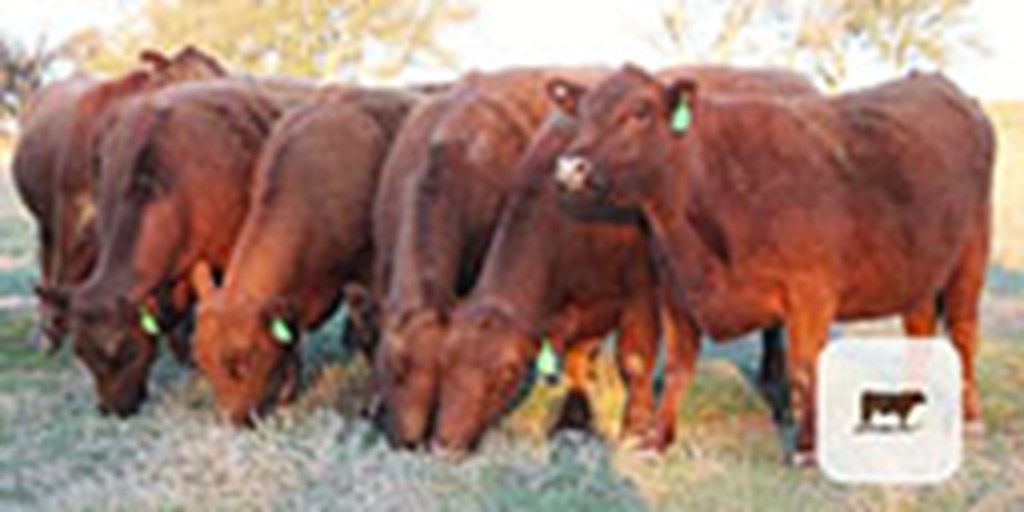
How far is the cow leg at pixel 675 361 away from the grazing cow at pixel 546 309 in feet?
0.08

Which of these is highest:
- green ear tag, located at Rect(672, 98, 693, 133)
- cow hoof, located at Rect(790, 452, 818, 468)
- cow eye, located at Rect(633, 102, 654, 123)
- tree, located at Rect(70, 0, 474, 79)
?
cow eye, located at Rect(633, 102, 654, 123)

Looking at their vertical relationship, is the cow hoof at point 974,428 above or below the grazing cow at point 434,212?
below

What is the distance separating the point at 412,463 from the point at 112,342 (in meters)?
2.39

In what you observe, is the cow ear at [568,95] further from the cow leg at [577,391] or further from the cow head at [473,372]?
the cow leg at [577,391]

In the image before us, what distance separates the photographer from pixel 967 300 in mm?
7598

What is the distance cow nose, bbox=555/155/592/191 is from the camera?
5906 mm

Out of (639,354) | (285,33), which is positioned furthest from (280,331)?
(285,33)

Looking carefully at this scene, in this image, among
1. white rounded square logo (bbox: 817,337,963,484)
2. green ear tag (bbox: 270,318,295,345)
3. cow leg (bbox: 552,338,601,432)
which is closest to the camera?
white rounded square logo (bbox: 817,337,963,484)

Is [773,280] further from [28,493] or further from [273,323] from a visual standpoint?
[28,493]

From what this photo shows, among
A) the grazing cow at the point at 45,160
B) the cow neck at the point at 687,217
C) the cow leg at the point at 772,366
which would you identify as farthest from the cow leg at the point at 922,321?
the grazing cow at the point at 45,160

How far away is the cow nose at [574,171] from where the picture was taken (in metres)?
Answer: 5.91

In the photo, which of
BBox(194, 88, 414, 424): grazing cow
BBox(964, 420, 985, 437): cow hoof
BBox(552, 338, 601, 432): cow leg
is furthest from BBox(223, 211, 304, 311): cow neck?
BBox(964, 420, 985, 437): cow hoof

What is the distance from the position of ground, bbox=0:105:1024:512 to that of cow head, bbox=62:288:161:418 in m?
0.14

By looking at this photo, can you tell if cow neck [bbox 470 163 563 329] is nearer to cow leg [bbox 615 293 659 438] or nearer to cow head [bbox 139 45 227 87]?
cow leg [bbox 615 293 659 438]
